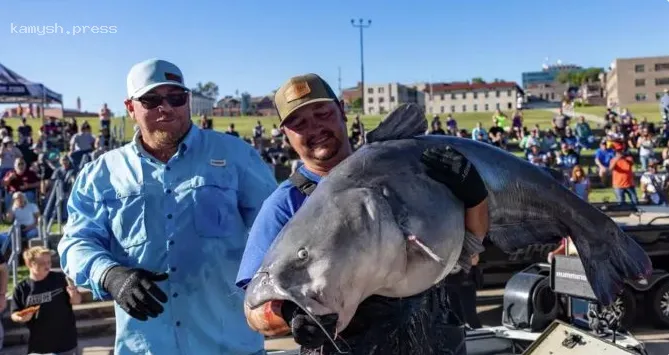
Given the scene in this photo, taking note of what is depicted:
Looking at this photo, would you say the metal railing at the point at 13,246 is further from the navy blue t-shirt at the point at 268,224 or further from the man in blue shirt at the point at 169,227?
the navy blue t-shirt at the point at 268,224

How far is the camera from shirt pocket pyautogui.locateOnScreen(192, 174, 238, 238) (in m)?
3.06

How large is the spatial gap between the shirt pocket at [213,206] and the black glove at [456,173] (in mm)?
1277

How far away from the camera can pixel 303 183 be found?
2.38m

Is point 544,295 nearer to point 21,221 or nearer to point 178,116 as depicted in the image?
point 178,116

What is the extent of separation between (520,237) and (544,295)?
19.0 ft

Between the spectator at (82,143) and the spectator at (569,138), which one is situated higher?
the spectator at (82,143)

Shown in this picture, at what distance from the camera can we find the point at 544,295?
25.7 ft

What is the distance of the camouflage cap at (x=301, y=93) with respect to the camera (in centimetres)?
234

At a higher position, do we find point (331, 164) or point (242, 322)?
point (331, 164)

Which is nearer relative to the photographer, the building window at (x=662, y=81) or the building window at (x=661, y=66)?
the building window at (x=662, y=81)

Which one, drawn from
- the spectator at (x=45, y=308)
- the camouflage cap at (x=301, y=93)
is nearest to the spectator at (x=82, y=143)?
the spectator at (x=45, y=308)

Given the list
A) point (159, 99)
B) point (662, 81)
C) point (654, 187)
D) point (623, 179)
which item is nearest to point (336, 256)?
point (159, 99)

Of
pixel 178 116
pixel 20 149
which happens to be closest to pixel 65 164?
pixel 20 149

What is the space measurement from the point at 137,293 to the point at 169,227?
0.47 m
